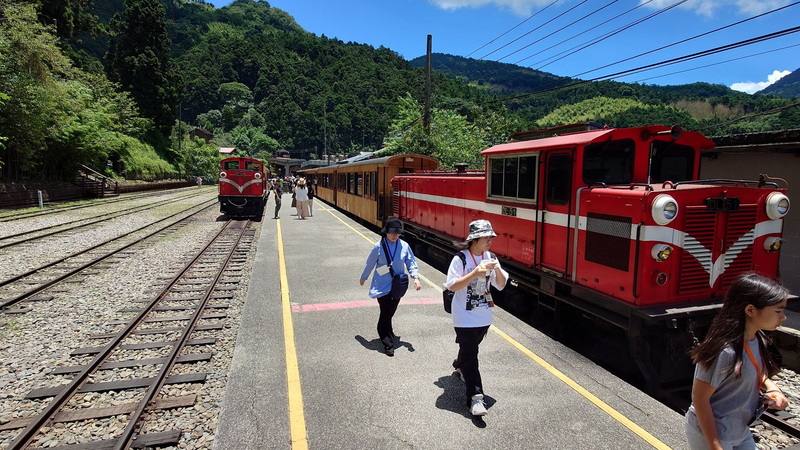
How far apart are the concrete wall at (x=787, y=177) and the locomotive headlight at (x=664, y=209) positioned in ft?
19.0

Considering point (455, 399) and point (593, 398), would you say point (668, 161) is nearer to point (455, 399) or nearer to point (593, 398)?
point (593, 398)

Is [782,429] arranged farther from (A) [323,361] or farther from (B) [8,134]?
(B) [8,134]

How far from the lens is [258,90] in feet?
525

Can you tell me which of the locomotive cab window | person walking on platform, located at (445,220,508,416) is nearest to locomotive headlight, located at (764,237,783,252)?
the locomotive cab window

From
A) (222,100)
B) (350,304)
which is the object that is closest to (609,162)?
(350,304)

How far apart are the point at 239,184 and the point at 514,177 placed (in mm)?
18284

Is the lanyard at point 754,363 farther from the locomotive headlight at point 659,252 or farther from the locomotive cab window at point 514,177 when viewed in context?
the locomotive cab window at point 514,177

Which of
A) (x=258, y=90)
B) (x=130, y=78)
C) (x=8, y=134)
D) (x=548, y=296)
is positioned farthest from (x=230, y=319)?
(x=258, y=90)

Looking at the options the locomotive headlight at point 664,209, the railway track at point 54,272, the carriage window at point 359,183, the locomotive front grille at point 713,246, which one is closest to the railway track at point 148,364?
the railway track at point 54,272

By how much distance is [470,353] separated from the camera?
462 centimetres

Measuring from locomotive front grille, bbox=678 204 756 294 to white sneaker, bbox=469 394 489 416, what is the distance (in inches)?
118

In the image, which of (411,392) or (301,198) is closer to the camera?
(411,392)

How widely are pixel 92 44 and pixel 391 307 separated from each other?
156m

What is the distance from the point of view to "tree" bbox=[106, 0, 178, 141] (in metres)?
59.1
